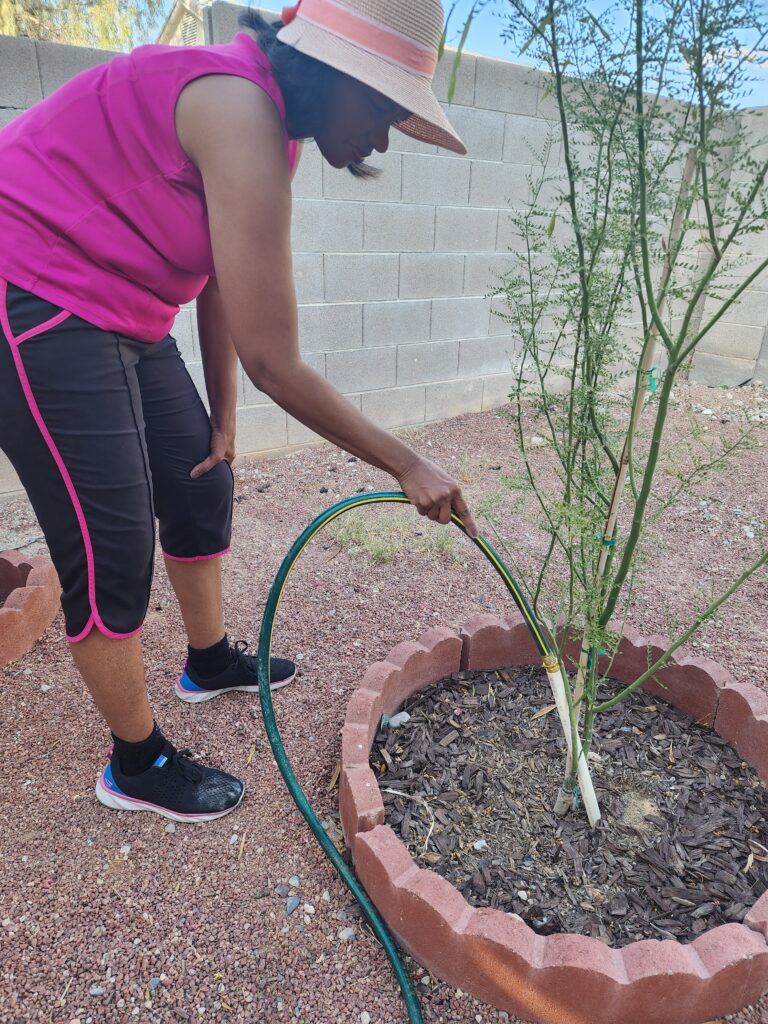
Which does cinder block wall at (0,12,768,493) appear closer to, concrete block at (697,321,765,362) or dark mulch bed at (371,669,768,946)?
concrete block at (697,321,765,362)

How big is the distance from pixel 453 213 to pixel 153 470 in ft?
9.57

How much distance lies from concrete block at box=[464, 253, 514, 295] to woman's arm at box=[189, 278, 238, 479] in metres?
2.66

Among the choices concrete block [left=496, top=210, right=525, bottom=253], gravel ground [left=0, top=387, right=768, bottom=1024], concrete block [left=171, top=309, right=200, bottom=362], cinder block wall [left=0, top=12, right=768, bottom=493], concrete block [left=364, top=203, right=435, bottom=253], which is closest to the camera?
gravel ground [left=0, top=387, right=768, bottom=1024]

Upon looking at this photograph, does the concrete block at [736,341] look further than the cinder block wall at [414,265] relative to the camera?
Yes

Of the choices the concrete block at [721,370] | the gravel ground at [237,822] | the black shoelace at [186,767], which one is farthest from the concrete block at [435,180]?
the black shoelace at [186,767]

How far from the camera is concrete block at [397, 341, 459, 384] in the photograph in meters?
4.09

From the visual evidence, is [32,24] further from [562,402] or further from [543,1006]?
[543,1006]

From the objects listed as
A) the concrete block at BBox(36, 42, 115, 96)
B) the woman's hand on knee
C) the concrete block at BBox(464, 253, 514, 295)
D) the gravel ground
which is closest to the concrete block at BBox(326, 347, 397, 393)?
the concrete block at BBox(464, 253, 514, 295)

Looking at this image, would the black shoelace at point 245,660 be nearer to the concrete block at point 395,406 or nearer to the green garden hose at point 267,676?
the green garden hose at point 267,676

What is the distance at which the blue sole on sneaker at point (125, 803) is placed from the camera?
5.29ft

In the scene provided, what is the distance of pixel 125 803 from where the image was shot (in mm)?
1631

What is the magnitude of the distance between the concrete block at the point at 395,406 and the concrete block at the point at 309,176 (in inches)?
42.4

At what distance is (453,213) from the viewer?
3951 mm

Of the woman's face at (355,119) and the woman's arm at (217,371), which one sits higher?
the woman's face at (355,119)
